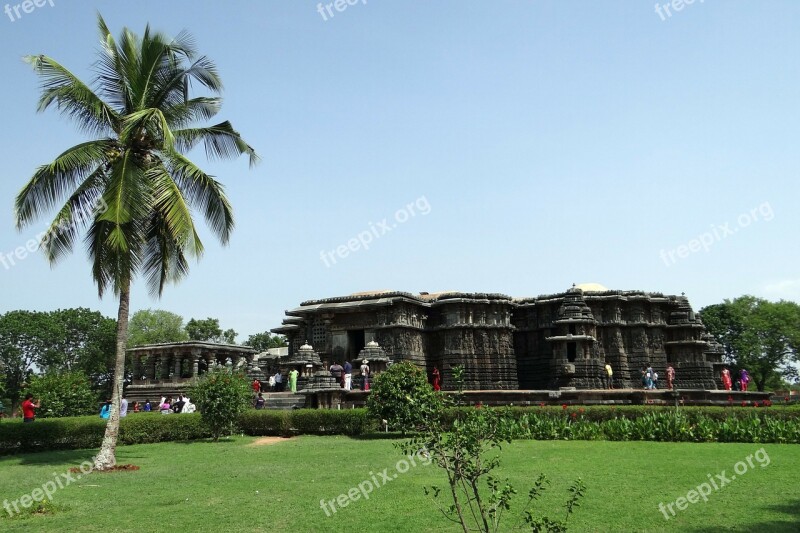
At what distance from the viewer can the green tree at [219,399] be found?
58.0ft

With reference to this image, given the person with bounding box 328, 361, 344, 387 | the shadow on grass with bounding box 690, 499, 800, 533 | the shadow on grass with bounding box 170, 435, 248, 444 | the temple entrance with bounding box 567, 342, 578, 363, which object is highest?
the temple entrance with bounding box 567, 342, 578, 363

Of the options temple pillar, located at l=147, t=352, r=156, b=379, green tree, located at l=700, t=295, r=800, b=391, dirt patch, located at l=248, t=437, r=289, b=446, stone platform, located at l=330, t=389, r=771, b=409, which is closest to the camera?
dirt patch, located at l=248, t=437, r=289, b=446

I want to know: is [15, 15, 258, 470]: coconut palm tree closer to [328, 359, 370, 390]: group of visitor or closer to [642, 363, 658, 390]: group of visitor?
[328, 359, 370, 390]: group of visitor

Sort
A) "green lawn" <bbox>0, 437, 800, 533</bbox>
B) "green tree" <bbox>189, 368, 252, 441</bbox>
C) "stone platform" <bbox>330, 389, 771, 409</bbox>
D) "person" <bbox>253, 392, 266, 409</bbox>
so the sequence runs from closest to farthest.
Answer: "green lawn" <bbox>0, 437, 800, 533</bbox>
"green tree" <bbox>189, 368, 252, 441</bbox>
"stone platform" <bbox>330, 389, 771, 409</bbox>
"person" <bbox>253, 392, 266, 409</bbox>

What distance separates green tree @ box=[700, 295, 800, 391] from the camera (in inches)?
1893

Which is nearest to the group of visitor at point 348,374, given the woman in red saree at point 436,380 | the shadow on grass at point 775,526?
the woman in red saree at point 436,380

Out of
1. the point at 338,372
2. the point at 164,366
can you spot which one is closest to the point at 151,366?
the point at 164,366

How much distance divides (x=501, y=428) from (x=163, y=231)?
11754 mm

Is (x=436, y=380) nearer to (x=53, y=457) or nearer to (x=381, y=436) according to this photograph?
(x=381, y=436)

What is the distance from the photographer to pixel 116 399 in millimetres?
13859

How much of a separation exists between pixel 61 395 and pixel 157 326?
3453cm

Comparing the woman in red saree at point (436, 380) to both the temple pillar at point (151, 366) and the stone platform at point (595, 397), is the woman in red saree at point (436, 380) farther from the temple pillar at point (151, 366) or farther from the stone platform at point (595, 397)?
the temple pillar at point (151, 366)

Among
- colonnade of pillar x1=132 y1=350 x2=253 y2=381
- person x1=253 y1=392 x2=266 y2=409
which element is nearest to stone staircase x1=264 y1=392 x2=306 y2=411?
person x1=253 y1=392 x2=266 y2=409

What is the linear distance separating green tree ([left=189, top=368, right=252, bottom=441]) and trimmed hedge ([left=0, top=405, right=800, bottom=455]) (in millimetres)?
Result: 1023
